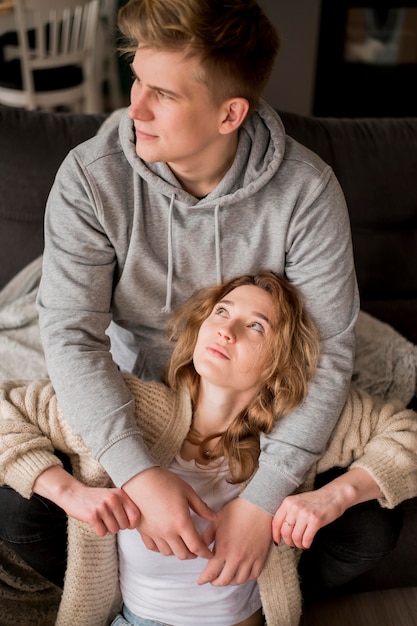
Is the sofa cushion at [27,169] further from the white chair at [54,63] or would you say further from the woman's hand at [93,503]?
the white chair at [54,63]

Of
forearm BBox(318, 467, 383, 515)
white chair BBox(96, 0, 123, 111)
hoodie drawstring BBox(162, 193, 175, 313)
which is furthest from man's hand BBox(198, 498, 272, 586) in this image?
white chair BBox(96, 0, 123, 111)

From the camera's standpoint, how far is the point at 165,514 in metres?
1.27

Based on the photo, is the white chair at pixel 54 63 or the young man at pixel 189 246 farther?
the white chair at pixel 54 63

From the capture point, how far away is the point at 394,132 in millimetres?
2061

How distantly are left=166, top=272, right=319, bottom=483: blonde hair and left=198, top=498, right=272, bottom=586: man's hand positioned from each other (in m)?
0.10

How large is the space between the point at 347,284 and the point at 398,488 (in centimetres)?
37

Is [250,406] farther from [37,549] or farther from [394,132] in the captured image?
[394,132]

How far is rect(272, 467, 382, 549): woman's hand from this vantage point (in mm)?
1318

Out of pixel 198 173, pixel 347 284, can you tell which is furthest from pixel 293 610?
pixel 198 173

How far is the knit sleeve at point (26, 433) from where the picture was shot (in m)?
1.32

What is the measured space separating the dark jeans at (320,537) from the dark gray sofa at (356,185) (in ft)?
1.38

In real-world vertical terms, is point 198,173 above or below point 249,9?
below

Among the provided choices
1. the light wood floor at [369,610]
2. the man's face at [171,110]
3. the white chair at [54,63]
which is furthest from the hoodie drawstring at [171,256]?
the white chair at [54,63]

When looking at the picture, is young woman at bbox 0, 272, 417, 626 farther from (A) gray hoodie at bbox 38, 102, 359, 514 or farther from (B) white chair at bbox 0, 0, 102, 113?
(B) white chair at bbox 0, 0, 102, 113
